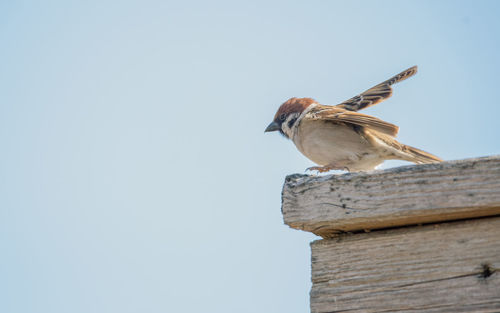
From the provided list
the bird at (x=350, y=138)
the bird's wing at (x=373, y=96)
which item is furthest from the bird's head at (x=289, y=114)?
the bird's wing at (x=373, y=96)

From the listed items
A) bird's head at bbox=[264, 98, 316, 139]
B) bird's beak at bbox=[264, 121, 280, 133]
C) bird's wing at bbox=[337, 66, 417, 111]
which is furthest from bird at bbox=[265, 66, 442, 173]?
bird's beak at bbox=[264, 121, 280, 133]

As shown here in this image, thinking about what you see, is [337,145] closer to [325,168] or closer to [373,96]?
[325,168]

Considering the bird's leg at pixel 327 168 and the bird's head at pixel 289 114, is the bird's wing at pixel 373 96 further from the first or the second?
the bird's leg at pixel 327 168

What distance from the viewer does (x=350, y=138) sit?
4398mm

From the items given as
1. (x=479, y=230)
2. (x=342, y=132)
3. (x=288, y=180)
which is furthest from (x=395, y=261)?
(x=342, y=132)

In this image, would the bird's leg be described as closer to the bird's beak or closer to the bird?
the bird

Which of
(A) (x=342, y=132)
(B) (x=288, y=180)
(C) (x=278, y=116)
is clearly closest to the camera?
(B) (x=288, y=180)

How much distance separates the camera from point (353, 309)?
1625 millimetres

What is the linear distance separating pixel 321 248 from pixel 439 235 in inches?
12.5

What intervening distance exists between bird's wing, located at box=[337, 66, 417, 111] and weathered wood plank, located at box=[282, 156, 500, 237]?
2722mm

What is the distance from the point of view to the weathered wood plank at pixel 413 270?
1566 millimetres

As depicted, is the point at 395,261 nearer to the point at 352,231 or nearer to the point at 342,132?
the point at 352,231

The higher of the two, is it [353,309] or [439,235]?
[439,235]

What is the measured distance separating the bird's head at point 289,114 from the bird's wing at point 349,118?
0.69ft
